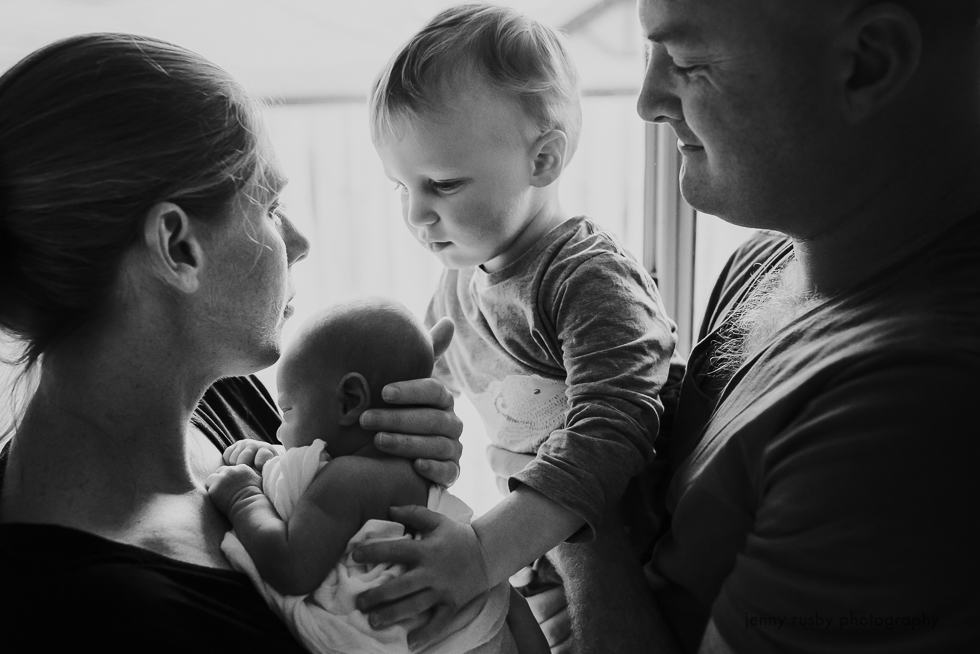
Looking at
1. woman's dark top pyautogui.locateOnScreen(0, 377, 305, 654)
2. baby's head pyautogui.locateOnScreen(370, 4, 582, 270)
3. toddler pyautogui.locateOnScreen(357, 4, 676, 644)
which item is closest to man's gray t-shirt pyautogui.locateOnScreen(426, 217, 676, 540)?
toddler pyautogui.locateOnScreen(357, 4, 676, 644)

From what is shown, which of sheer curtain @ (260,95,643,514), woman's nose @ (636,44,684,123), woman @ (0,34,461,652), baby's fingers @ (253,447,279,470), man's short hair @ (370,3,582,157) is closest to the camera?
woman @ (0,34,461,652)

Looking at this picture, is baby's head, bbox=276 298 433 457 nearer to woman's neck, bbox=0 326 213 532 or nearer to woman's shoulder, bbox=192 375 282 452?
woman's neck, bbox=0 326 213 532

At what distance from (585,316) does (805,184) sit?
41 centimetres

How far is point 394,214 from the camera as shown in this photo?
269cm

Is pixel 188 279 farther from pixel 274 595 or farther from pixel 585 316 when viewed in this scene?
pixel 585 316

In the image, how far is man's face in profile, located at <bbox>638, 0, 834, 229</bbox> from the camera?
1.02 m

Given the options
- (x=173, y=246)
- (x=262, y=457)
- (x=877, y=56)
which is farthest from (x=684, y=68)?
(x=262, y=457)

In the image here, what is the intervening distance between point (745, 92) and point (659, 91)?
154mm

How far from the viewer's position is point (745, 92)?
1.07m

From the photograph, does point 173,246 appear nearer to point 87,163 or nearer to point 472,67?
point 87,163

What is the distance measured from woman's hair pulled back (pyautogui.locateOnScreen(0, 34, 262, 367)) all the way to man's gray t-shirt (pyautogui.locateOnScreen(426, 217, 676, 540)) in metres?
0.58

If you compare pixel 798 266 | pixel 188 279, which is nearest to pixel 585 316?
pixel 798 266

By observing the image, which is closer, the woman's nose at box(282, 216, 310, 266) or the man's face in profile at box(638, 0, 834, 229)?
the man's face in profile at box(638, 0, 834, 229)

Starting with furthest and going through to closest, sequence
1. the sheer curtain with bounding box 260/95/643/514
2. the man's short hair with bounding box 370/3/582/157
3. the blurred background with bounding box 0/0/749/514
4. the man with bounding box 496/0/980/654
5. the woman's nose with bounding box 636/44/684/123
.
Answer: the sheer curtain with bounding box 260/95/643/514
the blurred background with bounding box 0/0/749/514
the man's short hair with bounding box 370/3/582/157
the woman's nose with bounding box 636/44/684/123
the man with bounding box 496/0/980/654
